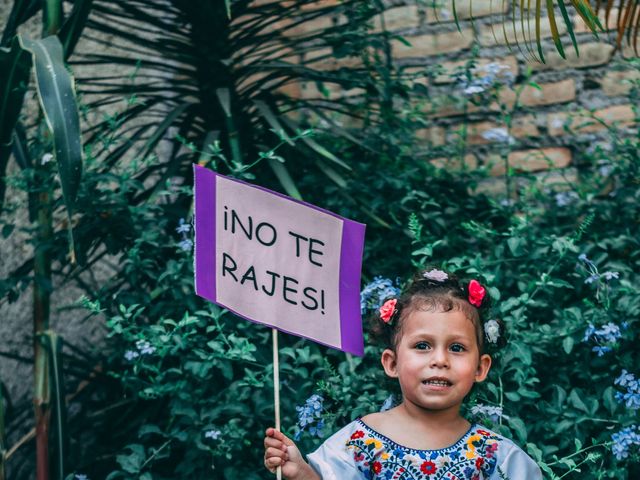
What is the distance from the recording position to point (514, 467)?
183 centimetres

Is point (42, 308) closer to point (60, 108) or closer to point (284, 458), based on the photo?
point (60, 108)

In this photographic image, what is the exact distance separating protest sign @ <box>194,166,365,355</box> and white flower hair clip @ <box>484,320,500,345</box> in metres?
0.26

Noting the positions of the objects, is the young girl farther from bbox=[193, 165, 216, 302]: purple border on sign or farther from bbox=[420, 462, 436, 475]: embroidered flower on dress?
bbox=[193, 165, 216, 302]: purple border on sign

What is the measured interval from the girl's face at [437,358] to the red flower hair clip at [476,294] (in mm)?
46

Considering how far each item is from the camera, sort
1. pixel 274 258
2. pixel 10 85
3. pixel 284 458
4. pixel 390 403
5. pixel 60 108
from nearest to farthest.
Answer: pixel 284 458, pixel 274 258, pixel 390 403, pixel 60 108, pixel 10 85

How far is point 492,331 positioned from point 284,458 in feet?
1.64

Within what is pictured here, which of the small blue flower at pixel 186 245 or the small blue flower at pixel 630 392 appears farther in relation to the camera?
the small blue flower at pixel 186 245

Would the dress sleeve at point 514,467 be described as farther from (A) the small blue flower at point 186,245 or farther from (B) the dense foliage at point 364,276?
(A) the small blue flower at point 186,245

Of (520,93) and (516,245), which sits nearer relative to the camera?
(516,245)

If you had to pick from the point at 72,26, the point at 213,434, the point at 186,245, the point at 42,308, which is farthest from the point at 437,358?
the point at 72,26

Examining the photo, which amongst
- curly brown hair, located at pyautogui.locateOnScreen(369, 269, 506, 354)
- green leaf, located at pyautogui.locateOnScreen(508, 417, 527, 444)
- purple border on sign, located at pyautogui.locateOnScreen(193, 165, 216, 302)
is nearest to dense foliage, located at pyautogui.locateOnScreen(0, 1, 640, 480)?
green leaf, located at pyautogui.locateOnScreen(508, 417, 527, 444)

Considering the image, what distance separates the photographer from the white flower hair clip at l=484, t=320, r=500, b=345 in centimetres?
191

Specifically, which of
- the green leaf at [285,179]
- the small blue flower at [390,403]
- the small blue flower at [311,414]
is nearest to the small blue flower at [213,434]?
the small blue flower at [311,414]

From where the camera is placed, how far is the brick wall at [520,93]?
342cm
